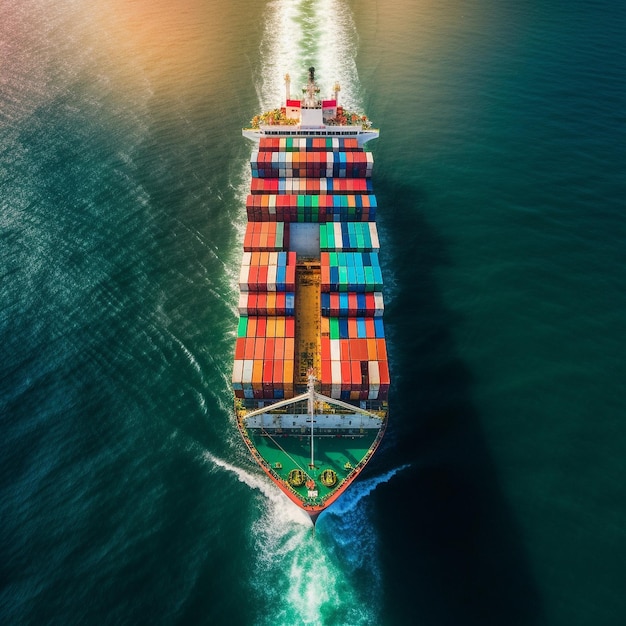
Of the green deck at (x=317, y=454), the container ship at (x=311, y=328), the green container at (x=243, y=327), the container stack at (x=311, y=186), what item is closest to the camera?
the green deck at (x=317, y=454)

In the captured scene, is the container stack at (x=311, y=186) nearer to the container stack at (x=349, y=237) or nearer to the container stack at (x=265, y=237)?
the container stack at (x=349, y=237)

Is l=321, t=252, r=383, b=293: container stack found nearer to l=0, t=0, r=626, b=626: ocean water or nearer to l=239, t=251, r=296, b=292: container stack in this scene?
l=239, t=251, r=296, b=292: container stack

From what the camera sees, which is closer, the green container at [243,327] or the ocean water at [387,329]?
the ocean water at [387,329]

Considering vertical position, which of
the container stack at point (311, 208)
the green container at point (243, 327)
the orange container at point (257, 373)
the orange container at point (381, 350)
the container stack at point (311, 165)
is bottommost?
the orange container at point (257, 373)

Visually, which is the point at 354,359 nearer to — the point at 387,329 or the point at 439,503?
the point at 387,329

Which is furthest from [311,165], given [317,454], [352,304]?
[317,454]

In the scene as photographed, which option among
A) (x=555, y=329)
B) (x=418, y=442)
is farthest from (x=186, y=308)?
(x=555, y=329)

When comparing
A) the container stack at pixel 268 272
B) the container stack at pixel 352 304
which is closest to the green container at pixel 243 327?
the container stack at pixel 268 272
